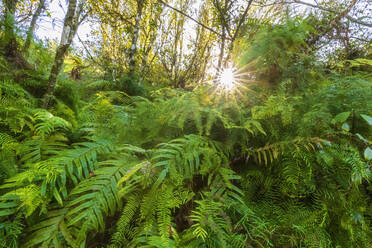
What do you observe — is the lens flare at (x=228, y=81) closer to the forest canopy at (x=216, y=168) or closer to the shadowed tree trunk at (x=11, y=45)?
the forest canopy at (x=216, y=168)

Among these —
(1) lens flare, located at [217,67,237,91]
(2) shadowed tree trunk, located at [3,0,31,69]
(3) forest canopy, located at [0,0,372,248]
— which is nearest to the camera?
(3) forest canopy, located at [0,0,372,248]

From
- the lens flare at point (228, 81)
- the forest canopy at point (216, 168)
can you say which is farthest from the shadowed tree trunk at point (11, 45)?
the lens flare at point (228, 81)

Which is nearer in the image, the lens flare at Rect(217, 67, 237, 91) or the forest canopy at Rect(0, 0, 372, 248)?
the forest canopy at Rect(0, 0, 372, 248)

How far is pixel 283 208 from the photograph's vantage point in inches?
38.5

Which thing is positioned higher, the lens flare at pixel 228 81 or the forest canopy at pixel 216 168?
the lens flare at pixel 228 81

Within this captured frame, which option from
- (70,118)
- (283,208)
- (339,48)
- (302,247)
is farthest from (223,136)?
(339,48)

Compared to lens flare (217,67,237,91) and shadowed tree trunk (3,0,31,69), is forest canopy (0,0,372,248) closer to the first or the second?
lens flare (217,67,237,91)

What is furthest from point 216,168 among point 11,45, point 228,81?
point 11,45

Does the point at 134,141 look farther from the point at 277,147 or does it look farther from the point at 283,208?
the point at 283,208

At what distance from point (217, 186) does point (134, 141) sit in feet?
2.18

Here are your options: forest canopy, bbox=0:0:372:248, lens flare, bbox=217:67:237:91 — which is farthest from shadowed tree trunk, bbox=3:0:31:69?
lens flare, bbox=217:67:237:91

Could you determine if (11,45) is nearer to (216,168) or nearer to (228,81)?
(228,81)

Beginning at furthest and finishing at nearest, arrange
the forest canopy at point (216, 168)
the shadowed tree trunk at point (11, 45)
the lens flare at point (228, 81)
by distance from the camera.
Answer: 1. the shadowed tree trunk at point (11, 45)
2. the lens flare at point (228, 81)
3. the forest canopy at point (216, 168)

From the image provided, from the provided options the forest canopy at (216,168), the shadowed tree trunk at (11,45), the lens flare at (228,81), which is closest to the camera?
the forest canopy at (216,168)
